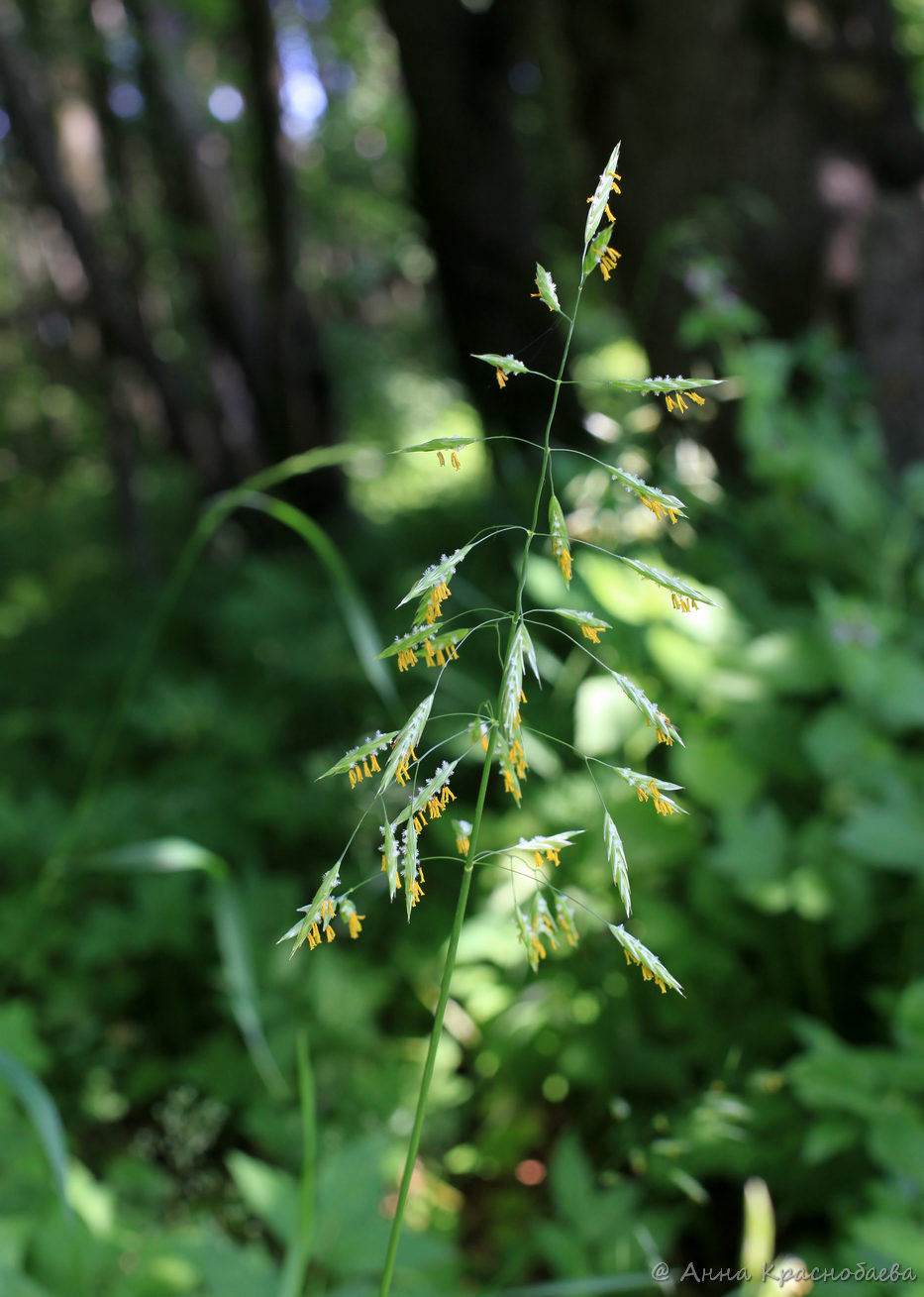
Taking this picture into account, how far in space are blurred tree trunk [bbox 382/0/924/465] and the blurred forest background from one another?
0.01 meters

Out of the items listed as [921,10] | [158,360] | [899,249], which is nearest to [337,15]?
[158,360]

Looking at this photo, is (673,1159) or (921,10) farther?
A: (921,10)

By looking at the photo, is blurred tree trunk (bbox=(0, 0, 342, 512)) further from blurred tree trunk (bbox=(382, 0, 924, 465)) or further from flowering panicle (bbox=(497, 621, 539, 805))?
flowering panicle (bbox=(497, 621, 539, 805))

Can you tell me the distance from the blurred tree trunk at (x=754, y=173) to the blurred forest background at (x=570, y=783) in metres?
0.01

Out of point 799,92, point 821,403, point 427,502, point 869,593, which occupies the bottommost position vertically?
point 427,502

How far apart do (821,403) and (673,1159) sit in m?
2.04

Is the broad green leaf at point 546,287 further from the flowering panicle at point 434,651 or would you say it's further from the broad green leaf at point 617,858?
the broad green leaf at point 617,858

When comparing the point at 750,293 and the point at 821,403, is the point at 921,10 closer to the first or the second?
the point at 750,293

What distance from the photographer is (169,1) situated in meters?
5.87

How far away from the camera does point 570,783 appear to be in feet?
6.35

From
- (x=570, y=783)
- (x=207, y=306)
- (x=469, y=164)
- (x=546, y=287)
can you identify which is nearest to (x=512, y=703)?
(x=546, y=287)

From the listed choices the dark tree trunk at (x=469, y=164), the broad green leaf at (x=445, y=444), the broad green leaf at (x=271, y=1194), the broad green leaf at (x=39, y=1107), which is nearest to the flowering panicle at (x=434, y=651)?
the broad green leaf at (x=445, y=444)

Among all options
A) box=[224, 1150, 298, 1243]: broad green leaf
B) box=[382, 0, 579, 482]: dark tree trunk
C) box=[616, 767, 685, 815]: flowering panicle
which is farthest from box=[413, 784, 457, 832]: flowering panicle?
box=[382, 0, 579, 482]: dark tree trunk

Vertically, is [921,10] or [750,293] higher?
[921,10]
